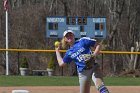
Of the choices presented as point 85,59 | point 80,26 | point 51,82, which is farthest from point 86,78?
point 80,26

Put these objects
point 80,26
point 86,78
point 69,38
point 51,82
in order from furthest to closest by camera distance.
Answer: point 80,26 → point 51,82 → point 86,78 → point 69,38

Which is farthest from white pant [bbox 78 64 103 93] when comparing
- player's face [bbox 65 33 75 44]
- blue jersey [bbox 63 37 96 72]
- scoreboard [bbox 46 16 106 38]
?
scoreboard [bbox 46 16 106 38]

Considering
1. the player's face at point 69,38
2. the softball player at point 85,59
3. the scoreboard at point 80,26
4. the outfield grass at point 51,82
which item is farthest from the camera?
the scoreboard at point 80,26

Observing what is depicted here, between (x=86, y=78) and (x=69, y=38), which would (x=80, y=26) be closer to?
(x=86, y=78)

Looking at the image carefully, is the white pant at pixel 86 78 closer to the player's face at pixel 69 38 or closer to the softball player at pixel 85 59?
the softball player at pixel 85 59

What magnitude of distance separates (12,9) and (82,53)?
2905 cm

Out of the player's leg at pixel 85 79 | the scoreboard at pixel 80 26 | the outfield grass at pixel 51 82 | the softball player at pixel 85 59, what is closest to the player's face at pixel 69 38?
the softball player at pixel 85 59

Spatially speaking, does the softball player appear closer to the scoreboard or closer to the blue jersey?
the blue jersey

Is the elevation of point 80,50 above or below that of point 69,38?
below

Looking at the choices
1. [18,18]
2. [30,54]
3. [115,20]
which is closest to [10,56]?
[30,54]

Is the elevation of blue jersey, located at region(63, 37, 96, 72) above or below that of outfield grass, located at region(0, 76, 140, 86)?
above

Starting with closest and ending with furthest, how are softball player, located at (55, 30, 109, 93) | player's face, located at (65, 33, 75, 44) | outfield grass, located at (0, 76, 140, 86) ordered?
player's face, located at (65, 33, 75, 44) → softball player, located at (55, 30, 109, 93) → outfield grass, located at (0, 76, 140, 86)

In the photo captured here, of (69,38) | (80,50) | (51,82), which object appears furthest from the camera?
(51,82)

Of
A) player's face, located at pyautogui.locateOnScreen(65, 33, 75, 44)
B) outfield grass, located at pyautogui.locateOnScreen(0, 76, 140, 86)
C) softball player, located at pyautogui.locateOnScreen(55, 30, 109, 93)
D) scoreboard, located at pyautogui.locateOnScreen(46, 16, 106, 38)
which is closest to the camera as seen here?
player's face, located at pyautogui.locateOnScreen(65, 33, 75, 44)
